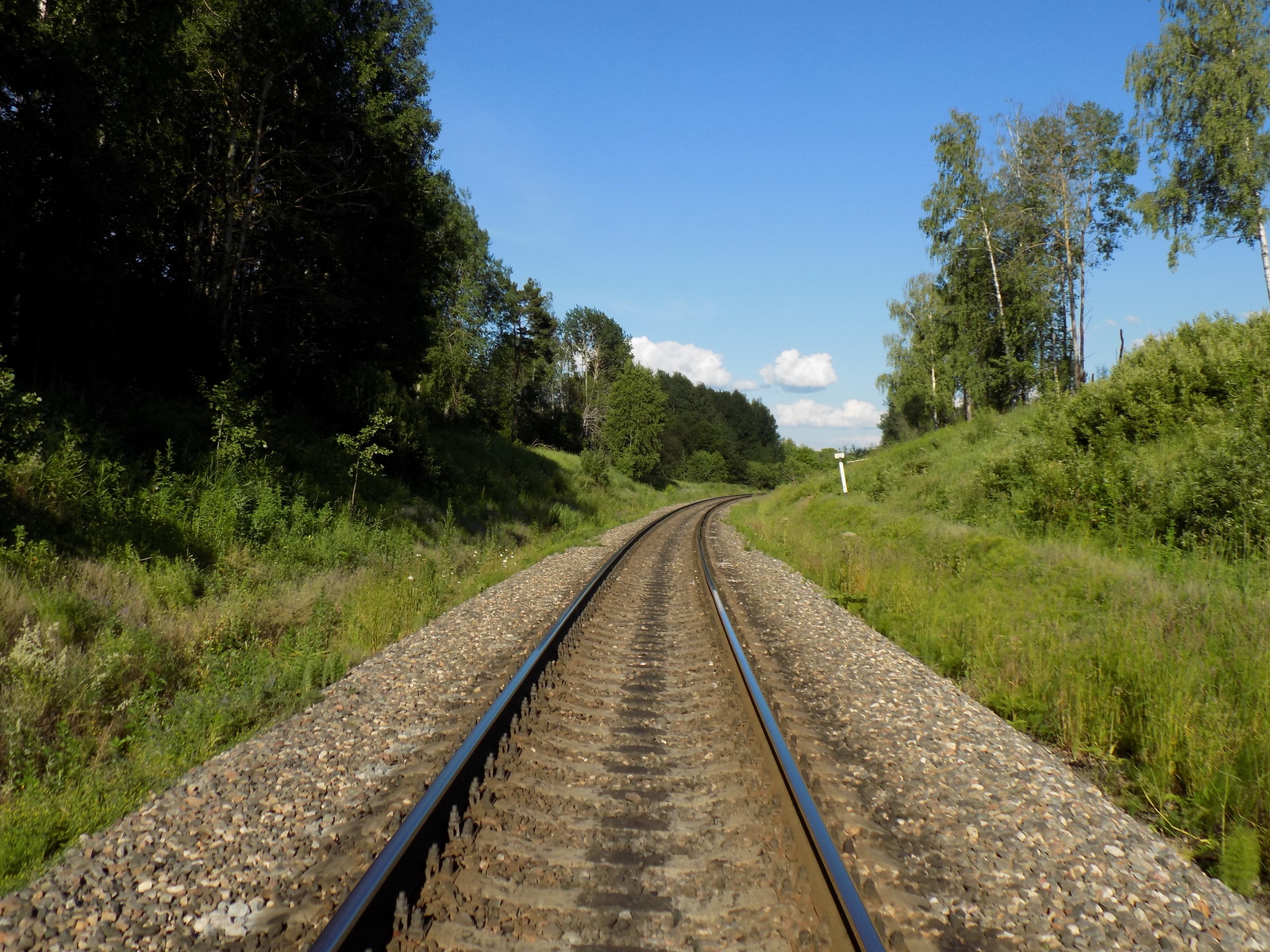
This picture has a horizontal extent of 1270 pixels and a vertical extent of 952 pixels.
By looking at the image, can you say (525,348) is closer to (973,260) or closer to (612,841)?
(973,260)

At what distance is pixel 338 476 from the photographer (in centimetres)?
1435

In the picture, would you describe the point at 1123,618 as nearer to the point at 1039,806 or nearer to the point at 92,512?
the point at 1039,806

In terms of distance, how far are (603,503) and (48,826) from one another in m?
27.4

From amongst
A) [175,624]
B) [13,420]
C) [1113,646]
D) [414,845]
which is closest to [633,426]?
[13,420]

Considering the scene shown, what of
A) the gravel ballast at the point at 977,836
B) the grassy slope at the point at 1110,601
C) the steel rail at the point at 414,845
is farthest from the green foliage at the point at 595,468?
the steel rail at the point at 414,845

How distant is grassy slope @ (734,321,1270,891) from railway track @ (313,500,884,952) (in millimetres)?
2272

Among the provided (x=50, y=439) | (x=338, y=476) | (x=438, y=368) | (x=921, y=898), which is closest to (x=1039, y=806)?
(x=921, y=898)

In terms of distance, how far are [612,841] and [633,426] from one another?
46.0 m

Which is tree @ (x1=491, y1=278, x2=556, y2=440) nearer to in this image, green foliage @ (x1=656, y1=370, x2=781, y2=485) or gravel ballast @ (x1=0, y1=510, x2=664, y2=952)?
green foliage @ (x1=656, y1=370, x2=781, y2=485)

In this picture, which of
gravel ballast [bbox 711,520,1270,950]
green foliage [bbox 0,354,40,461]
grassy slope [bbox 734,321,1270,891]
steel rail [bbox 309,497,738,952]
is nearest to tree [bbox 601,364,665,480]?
grassy slope [bbox 734,321,1270,891]

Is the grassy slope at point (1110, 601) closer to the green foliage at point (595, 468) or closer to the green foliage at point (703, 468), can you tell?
the green foliage at point (595, 468)

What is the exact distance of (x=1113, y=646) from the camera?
234 inches

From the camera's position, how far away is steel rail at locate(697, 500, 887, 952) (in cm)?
252

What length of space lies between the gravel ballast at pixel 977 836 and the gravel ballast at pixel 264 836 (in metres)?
2.40
